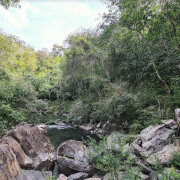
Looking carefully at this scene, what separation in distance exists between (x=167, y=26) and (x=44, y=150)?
8124 mm

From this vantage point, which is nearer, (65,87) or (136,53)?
(136,53)

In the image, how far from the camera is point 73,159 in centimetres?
444

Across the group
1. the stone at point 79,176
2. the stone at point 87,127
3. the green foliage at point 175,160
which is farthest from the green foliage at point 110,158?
the stone at point 87,127

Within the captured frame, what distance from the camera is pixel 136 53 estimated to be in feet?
28.1

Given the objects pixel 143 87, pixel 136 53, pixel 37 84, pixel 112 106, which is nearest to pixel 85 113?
pixel 112 106

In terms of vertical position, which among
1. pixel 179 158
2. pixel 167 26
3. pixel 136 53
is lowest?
pixel 179 158

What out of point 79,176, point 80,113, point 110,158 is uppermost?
point 80,113

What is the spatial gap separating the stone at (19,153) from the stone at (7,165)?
363mm

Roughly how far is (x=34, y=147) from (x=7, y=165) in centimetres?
115

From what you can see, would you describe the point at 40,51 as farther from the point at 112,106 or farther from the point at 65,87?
the point at 112,106

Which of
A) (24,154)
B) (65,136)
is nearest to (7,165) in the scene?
(24,154)

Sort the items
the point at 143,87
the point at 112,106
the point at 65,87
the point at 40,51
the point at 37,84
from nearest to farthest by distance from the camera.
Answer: the point at 112,106
the point at 143,87
the point at 65,87
the point at 37,84
the point at 40,51

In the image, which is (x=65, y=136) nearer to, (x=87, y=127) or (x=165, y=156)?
(x=87, y=127)

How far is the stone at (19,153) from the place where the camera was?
3.45 m
